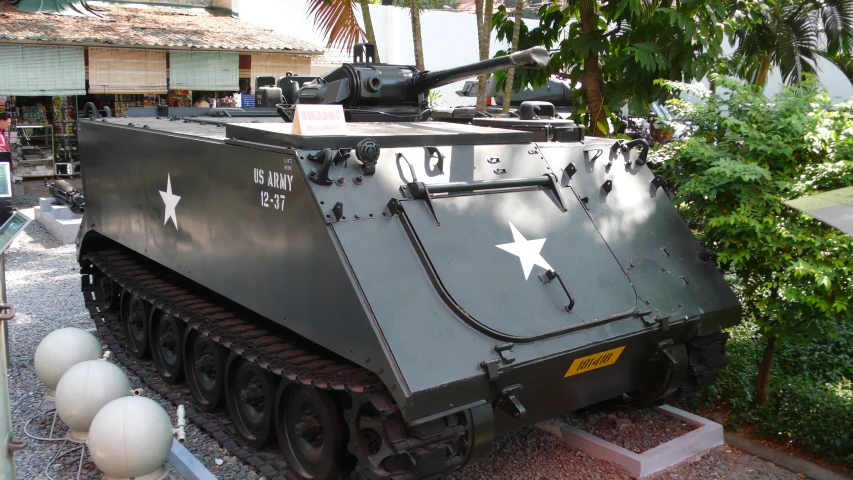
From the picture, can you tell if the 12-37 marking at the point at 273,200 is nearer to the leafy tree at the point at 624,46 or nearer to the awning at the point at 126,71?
the leafy tree at the point at 624,46

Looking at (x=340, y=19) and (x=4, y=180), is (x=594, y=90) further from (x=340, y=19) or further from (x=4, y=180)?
(x=4, y=180)

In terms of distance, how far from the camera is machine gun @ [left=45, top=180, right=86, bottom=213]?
39.4ft

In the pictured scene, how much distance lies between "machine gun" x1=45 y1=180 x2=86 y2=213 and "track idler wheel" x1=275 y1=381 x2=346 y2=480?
8.48 m

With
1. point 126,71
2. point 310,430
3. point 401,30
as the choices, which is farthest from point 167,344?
point 401,30

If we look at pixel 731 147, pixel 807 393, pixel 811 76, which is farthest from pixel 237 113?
pixel 807 393

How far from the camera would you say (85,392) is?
490cm

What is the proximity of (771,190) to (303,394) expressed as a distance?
3.10m

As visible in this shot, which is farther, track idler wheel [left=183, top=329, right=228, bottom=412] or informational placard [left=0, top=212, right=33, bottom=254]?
track idler wheel [left=183, top=329, right=228, bottom=412]

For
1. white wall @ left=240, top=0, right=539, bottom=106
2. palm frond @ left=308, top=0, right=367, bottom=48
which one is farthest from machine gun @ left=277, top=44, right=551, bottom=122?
white wall @ left=240, top=0, right=539, bottom=106

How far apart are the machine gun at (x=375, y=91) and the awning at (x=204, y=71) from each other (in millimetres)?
9619

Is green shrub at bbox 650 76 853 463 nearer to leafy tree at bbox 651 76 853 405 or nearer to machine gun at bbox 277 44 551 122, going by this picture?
leafy tree at bbox 651 76 853 405

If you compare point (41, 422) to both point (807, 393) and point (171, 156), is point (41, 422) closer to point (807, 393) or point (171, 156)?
point (171, 156)

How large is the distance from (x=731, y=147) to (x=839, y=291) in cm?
121

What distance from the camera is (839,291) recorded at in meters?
4.64
